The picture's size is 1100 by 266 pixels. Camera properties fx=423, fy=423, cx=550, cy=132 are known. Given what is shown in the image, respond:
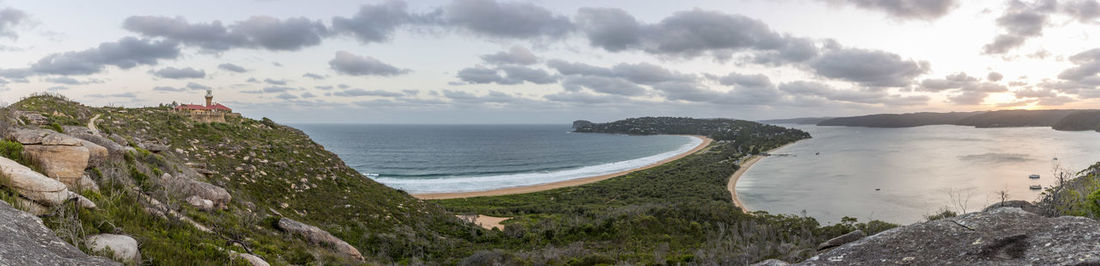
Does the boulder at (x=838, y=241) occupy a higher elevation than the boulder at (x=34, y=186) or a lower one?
lower

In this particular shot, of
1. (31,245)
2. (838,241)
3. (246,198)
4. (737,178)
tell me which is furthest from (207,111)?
(737,178)

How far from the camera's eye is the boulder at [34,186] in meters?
5.94

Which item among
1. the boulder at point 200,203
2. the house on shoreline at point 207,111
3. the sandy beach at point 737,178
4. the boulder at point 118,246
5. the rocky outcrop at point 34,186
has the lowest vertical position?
the sandy beach at point 737,178

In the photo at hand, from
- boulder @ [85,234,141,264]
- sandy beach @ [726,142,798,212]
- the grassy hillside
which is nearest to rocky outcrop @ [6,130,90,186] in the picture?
the grassy hillside

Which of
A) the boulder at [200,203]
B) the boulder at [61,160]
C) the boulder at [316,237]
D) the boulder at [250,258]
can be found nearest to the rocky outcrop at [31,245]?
the boulder at [250,258]

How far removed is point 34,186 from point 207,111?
2657cm

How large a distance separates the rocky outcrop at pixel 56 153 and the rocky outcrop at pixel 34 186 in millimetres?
1347

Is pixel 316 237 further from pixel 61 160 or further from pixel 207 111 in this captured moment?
pixel 207 111

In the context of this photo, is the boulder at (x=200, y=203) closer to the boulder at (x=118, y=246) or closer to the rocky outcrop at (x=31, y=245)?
the boulder at (x=118, y=246)

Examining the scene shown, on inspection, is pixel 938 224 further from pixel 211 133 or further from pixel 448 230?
pixel 211 133

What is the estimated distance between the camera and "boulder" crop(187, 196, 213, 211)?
10.3 meters

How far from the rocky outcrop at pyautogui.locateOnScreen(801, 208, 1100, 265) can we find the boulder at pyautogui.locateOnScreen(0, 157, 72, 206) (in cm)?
1042

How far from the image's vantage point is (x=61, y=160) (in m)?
7.68

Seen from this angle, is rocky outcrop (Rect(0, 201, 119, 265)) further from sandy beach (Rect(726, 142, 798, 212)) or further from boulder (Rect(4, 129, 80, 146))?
sandy beach (Rect(726, 142, 798, 212))
